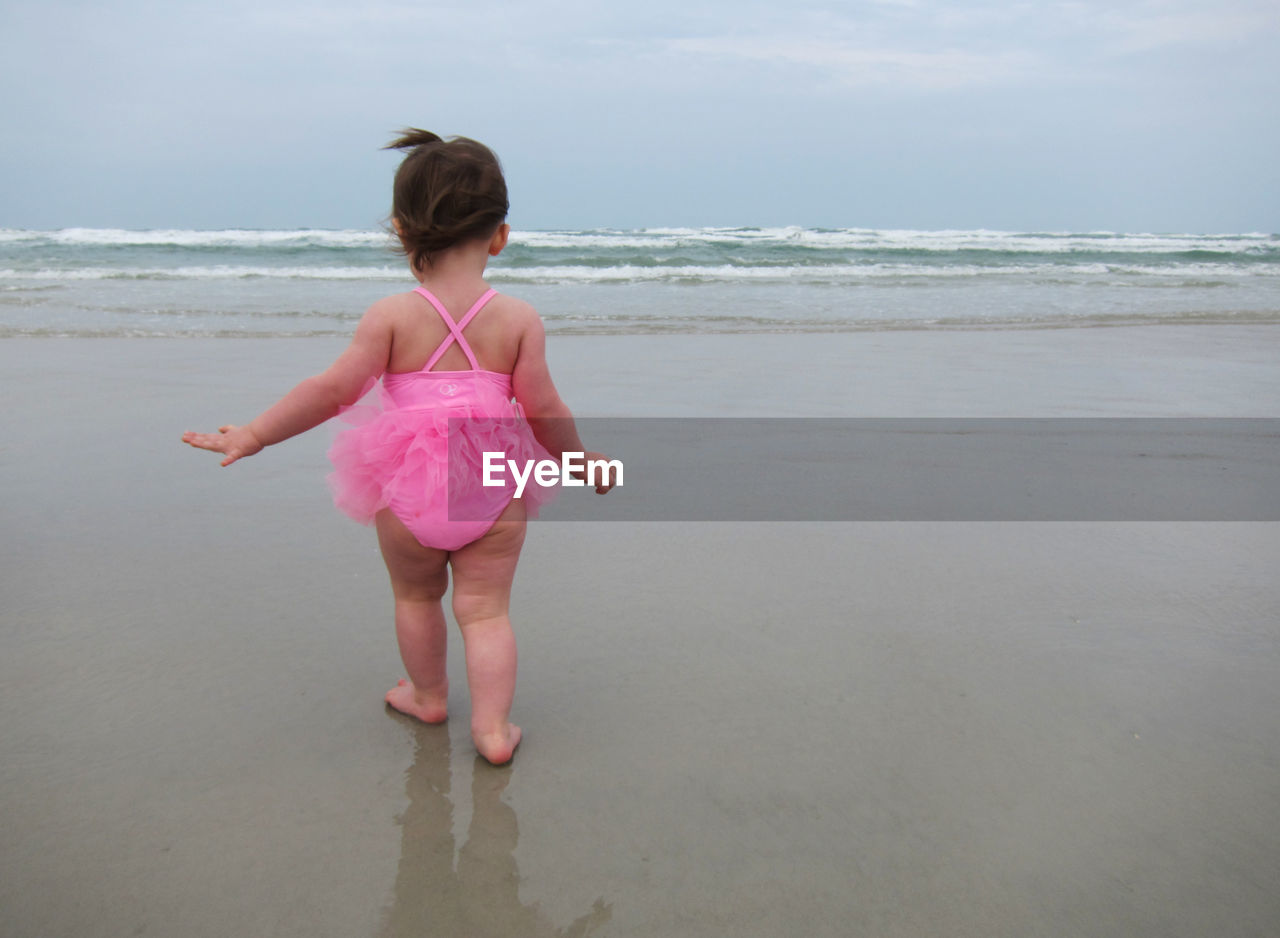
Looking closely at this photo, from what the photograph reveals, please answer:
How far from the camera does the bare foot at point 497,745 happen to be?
5.85ft

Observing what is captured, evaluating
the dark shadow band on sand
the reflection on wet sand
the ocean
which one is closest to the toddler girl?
the reflection on wet sand

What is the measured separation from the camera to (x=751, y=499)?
3.30 metres

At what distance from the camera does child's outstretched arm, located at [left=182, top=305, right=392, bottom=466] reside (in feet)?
5.71

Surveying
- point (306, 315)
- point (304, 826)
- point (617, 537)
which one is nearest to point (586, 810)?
point (304, 826)

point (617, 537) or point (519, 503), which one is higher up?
point (519, 503)

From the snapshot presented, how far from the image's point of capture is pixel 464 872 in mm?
1494

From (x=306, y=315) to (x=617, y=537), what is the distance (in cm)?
670

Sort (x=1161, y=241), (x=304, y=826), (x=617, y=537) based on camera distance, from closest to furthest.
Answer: (x=304, y=826) → (x=617, y=537) → (x=1161, y=241)

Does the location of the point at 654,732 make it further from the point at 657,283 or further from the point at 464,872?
the point at 657,283

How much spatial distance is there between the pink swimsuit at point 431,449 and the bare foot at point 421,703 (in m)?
0.31

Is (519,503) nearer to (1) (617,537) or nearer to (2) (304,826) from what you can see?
(2) (304,826)

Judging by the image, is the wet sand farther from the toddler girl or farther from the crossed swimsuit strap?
the crossed swimsuit strap

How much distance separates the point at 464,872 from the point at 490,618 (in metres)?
0.52

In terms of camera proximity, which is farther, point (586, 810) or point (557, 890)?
point (586, 810)
